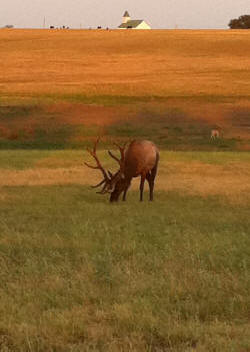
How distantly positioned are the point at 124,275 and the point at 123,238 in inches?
121

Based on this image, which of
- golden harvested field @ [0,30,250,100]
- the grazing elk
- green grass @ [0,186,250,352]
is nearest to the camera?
green grass @ [0,186,250,352]

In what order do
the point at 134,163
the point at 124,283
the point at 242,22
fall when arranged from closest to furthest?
the point at 124,283 → the point at 134,163 → the point at 242,22

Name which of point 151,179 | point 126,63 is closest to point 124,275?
point 151,179

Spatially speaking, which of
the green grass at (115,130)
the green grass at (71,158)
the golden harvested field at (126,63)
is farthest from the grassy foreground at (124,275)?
the golden harvested field at (126,63)

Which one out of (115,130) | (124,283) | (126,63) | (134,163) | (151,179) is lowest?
(115,130)

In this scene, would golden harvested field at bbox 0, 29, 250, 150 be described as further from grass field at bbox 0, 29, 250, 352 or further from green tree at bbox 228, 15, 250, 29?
green tree at bbox 228, 15, 250, 29

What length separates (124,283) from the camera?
884 centimetres

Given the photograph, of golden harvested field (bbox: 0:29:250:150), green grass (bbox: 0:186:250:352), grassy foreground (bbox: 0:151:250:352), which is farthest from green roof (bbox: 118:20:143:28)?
green grass (bbox: 0:186:250:352)

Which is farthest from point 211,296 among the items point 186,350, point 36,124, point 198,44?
point 198,44

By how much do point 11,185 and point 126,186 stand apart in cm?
429

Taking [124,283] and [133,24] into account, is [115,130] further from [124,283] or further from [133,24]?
[133,24]

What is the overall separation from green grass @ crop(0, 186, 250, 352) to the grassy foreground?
0.5 inches

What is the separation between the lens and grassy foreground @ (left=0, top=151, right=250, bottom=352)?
696cm

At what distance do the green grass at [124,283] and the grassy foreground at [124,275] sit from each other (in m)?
0.01
